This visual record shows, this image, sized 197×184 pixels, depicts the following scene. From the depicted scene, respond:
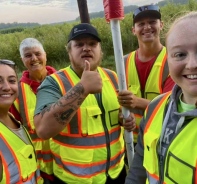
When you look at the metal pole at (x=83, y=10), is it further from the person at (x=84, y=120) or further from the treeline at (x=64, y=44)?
the treeline at (x=64, y=44)

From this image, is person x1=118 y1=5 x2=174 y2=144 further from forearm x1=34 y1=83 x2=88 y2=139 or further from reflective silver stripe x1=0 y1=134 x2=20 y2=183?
reflective silver stripe x1=0 y1=134 x2=20 y2=183

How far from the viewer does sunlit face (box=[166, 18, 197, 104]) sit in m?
1.26

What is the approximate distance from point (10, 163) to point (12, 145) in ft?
0.45

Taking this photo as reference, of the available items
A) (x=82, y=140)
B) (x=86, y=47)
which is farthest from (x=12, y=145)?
(x=86, y=47)

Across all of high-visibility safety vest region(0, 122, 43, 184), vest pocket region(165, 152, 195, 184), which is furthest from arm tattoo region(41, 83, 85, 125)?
vest pocket region(165, 152, 195, 184)

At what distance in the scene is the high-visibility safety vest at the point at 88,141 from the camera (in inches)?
84.4

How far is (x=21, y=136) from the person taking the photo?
2.10 metres

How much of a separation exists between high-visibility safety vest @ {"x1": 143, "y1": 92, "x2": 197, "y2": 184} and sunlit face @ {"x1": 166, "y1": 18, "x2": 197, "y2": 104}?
0.17 metres

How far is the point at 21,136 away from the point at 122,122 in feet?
2.75

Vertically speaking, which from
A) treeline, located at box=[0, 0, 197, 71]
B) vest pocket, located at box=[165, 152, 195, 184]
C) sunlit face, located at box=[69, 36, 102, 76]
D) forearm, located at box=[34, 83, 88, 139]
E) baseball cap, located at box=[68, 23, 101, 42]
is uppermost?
baseball cap, located at box=[68, 23, 101, 42]

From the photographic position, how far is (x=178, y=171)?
1.28 m

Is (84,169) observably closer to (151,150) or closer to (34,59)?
(151,150)

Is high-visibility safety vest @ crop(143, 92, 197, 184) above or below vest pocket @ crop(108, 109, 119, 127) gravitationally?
above

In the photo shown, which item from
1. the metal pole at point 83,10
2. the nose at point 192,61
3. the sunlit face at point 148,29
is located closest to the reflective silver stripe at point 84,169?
the nose at point 192,61
